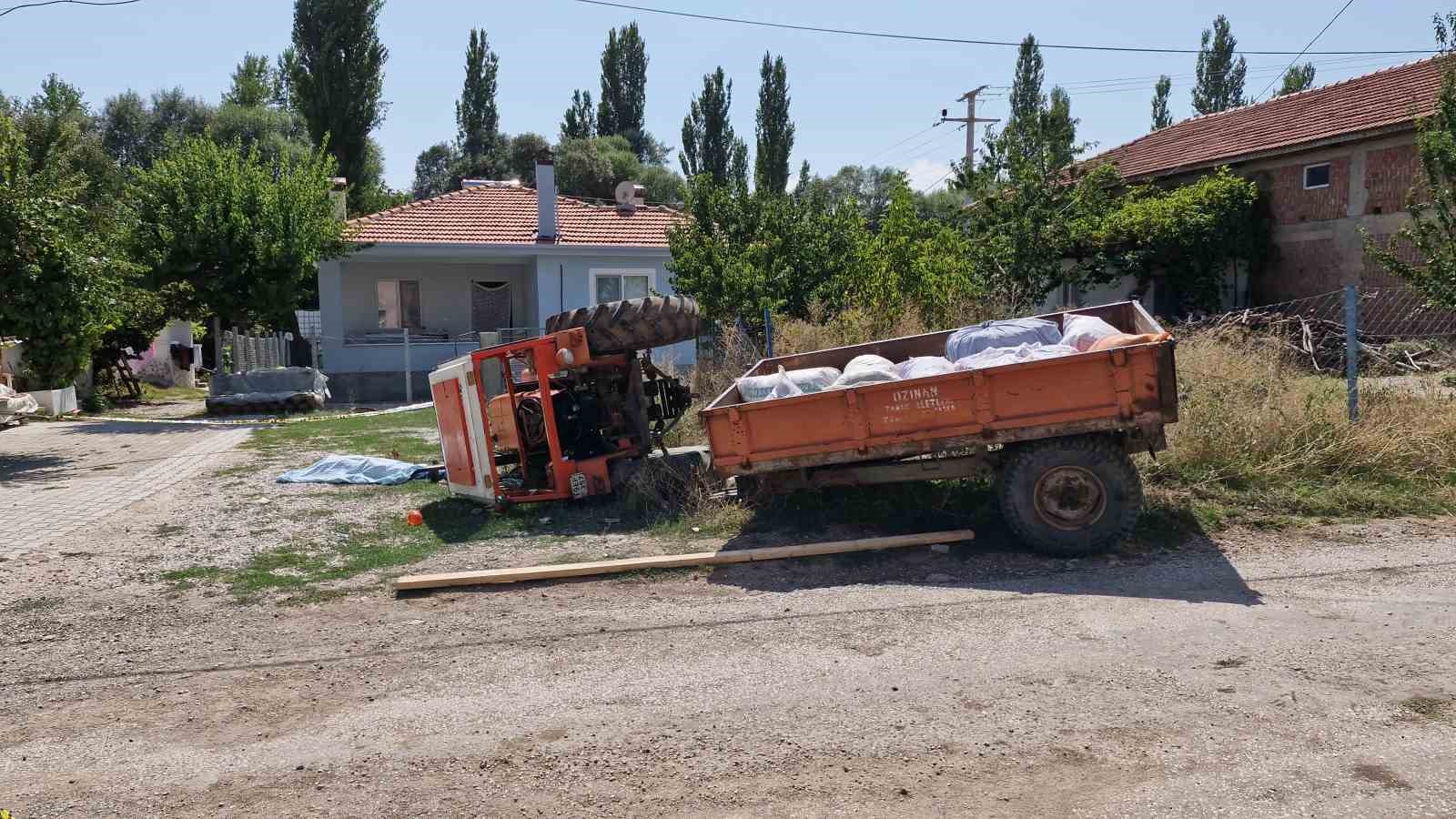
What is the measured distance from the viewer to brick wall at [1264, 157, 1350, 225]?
Answer: 23.5 m

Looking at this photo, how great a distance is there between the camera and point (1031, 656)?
545 centimetres

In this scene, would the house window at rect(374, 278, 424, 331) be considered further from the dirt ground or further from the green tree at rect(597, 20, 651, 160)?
the green tree at rect(597, 20, 651, 160)

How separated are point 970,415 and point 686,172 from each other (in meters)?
45.1

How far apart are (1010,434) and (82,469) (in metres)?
11.6

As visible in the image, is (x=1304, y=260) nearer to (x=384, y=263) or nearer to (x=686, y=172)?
(x=384, y=263)

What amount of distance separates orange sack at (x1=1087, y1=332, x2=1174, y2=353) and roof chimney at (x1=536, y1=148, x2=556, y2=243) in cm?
1969

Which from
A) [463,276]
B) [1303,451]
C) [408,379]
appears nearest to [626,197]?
[463,276]

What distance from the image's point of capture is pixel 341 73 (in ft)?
125

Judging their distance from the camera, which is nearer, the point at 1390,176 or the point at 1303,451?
the point at 1303,451

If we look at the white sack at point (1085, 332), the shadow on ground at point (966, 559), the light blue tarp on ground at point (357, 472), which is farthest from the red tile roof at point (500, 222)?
the white sack at point (1085, 332)

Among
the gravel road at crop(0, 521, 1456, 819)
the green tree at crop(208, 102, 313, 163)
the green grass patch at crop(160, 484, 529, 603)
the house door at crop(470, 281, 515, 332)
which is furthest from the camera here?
the green tree at crop(208, 102, 313, 163)

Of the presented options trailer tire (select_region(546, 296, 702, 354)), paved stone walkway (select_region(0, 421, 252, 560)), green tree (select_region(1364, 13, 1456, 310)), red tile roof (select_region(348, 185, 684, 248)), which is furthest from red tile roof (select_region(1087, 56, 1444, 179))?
paved stone walkway (select_region(0, 421, 252, 560))

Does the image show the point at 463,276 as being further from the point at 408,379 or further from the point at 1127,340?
the point at 1127,340

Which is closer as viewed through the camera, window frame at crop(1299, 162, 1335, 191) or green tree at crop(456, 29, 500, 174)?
window frame at crop(1299, 162, 1335, 191)
